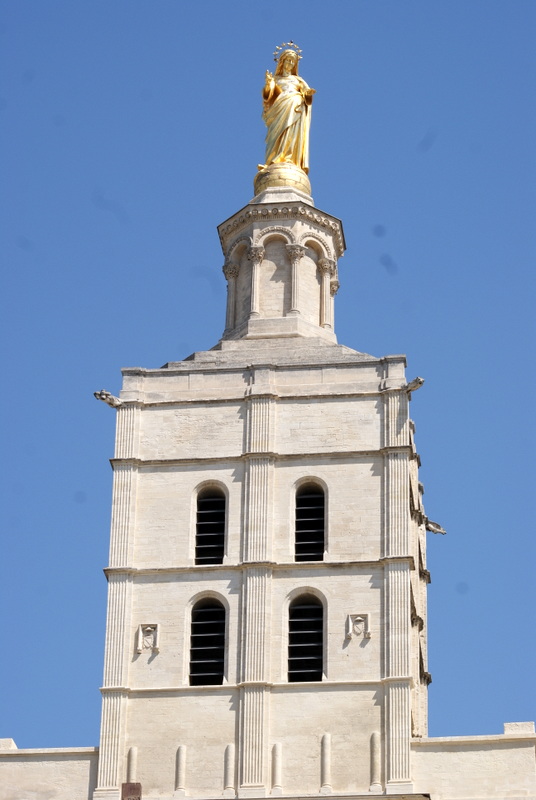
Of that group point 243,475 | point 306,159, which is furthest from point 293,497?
point 306,159

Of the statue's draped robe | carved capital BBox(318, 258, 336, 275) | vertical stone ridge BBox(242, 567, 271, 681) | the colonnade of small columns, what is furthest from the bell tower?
the statue's draped robe

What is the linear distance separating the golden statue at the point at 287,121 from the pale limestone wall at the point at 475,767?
19426 millimetres

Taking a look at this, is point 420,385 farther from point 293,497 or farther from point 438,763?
point 438,763

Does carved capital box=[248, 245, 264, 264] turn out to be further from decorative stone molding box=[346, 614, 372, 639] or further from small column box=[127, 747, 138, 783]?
small column box=[127, 747, 138, 783]

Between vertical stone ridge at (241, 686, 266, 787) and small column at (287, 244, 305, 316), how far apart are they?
12.2m

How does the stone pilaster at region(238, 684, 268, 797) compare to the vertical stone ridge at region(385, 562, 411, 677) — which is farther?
the vertical stone ridge at region(385, 562, 411, 677)

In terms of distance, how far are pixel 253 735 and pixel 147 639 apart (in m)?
3.81

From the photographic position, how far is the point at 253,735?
61.0 meters

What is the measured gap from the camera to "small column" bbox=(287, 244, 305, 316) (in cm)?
6938

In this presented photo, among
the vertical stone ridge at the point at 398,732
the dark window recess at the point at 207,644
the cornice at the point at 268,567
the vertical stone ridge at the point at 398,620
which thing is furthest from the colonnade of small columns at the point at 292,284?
the vertical stone ridge at the point at 398,732

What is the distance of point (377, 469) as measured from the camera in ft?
212

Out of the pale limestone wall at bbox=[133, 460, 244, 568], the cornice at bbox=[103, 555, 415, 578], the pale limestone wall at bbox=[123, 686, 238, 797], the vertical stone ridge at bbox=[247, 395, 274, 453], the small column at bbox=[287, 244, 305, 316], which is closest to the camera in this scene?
the pale limestone wall at bbox=[123, 686, 238, 797]

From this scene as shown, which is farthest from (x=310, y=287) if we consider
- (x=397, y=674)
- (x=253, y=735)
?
(x=253, y=735)

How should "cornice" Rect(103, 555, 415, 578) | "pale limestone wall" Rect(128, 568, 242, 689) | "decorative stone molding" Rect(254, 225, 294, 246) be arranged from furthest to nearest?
1. "decorative stone molding" Rect(254, 225, 294, 246)
2. "cornice" Rect(103, 555, 415, 578)
3. "pale limestone wall" Rect(128, 568, 242, 689)
